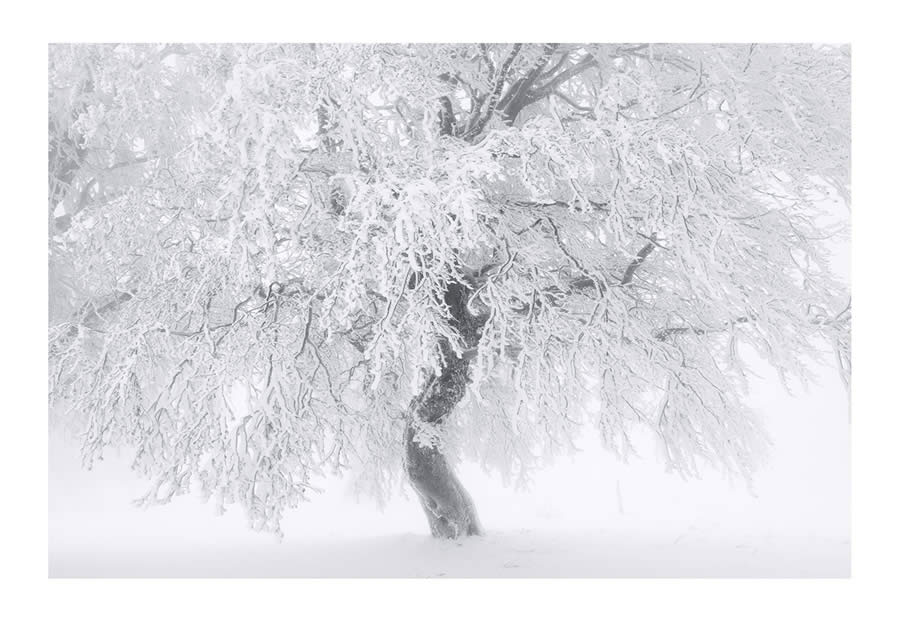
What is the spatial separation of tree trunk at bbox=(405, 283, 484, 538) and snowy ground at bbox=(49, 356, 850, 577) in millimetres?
107

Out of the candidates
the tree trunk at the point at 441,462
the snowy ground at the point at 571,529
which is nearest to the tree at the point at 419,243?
the tree trunk at the point at 441,462

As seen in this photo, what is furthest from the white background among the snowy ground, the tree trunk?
the tree trunk

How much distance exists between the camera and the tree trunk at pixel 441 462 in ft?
14.5

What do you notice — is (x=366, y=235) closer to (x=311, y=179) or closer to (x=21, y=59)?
(x=311, y=179)

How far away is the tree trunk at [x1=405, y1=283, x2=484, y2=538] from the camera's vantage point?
4.41 metres

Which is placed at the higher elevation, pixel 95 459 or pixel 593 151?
pixel 593 151

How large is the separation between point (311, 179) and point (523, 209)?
1073mm

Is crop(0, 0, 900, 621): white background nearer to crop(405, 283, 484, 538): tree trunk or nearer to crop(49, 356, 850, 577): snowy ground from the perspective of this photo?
crop(49, 356, 850, 577): snowy ground

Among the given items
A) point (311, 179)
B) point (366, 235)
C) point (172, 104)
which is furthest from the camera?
point (172, 104)

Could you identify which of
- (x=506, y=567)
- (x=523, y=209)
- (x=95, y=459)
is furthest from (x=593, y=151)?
(x=95, y=459)

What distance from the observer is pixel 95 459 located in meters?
4.11

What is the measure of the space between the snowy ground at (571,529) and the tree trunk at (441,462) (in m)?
0.11
